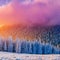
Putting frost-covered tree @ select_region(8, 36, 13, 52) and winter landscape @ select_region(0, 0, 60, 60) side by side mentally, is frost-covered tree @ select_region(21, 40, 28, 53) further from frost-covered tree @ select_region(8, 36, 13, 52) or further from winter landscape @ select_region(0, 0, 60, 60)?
frost-covered tree @ select_region(8, 36, 13, 52)

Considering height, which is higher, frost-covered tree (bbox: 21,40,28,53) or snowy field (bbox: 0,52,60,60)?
frost-covered tree (bbox: 21,40,28,53)

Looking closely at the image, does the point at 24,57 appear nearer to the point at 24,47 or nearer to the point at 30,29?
the point at 24,47

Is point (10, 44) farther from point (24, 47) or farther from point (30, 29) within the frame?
point (30, 29)

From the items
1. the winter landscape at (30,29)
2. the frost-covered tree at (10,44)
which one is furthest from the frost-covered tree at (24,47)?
the frost-covered tree at (10,44)

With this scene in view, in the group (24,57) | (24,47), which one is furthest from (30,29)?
(24,57)

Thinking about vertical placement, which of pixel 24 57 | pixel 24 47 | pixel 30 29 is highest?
pixel 30 29

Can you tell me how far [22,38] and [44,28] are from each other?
0.84 ft

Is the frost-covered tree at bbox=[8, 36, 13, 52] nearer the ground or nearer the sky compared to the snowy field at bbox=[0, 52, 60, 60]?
nearer the sky

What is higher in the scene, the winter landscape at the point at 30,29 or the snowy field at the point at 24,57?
the winter landscape at the point at 30,29

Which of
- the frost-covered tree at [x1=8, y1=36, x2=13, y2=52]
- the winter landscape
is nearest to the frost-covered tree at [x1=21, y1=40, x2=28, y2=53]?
the winter landscape

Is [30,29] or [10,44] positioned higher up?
[30,29]

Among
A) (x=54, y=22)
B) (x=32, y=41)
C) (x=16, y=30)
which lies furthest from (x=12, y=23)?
(x=54, y=22)

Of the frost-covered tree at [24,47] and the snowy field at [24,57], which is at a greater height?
the frost-covered tree at [24,47]

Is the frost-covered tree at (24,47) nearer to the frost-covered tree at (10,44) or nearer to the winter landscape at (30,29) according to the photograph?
the winter landscape at (30,29)
